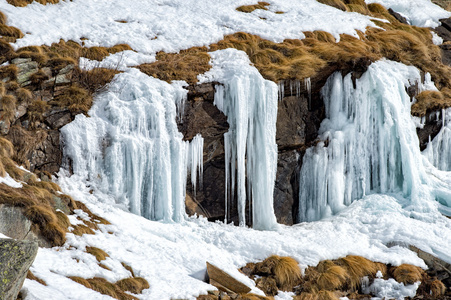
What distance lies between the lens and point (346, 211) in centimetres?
1348

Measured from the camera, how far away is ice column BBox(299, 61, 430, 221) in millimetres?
14039

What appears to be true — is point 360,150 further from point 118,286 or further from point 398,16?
point 398,16

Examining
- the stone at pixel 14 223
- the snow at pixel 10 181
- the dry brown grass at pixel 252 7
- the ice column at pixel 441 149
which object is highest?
the dry brown grass at pixel 252 7

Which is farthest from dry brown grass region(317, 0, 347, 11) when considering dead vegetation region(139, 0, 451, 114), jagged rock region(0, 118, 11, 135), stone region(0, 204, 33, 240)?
stone region(0, 204, 33, 240)

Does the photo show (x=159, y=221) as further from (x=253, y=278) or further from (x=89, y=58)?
(x=89, y=58)

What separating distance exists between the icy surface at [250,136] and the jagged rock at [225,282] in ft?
12.8

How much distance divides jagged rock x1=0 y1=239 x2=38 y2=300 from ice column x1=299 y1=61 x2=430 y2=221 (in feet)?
30.0

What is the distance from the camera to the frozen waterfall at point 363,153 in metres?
14.0

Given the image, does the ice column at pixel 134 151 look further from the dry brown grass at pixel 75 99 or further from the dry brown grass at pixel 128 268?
the dry brown grass at pixel 128 268

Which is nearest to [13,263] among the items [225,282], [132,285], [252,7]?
[132,285]

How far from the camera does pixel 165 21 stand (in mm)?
17234

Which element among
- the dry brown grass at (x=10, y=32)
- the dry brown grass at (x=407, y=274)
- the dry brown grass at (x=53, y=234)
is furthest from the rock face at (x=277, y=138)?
the dry brown grass at (x=10, y=32)

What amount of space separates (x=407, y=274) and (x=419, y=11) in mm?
14388

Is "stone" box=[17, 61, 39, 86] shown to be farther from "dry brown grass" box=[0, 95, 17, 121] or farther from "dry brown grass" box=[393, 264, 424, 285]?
"dry brown grass" box=[393, 264, 424, 285]
